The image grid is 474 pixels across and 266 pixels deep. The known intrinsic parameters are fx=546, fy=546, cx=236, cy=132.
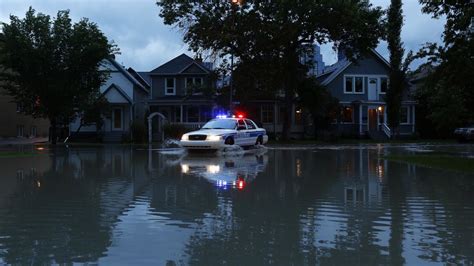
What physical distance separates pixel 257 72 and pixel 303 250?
35660 mm

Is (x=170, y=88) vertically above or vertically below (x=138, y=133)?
above

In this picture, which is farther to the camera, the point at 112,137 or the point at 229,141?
the point at 112,137

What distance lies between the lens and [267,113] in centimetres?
5181

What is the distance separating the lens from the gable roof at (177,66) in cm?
4853

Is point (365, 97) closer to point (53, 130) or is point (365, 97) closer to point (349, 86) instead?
point (349, 86)

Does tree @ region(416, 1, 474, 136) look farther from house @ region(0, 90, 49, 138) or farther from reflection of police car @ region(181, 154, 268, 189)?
house @ region(0, 90, 49, 138)

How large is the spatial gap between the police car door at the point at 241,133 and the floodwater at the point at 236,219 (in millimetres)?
10533

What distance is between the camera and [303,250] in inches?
232

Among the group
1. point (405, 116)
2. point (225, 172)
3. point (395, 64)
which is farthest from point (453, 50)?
point (405, 116)

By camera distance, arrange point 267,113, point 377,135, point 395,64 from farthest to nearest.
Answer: point 267,113, point 377,135, point 395,64

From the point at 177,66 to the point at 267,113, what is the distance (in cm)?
956

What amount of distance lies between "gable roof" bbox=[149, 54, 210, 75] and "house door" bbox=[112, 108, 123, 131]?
4624mm

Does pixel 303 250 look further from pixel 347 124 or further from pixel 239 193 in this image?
pixel 347 124

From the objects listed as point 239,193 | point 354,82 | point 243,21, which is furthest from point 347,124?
point 239,193
